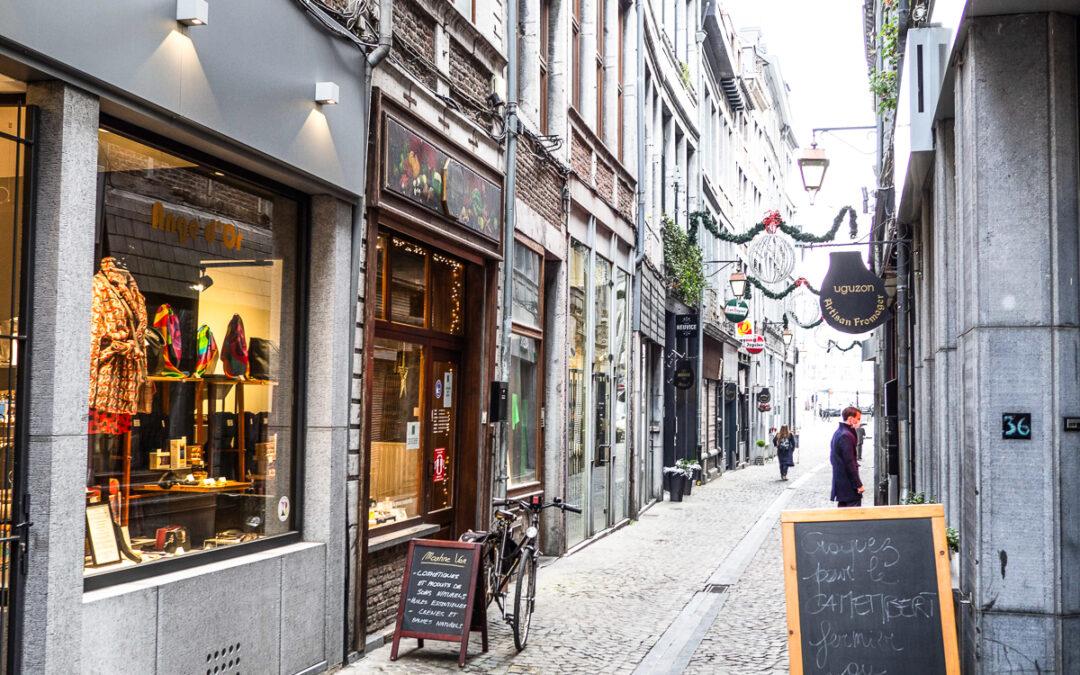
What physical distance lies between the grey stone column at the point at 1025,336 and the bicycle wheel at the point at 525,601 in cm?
347

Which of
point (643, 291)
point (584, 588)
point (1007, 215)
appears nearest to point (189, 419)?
point (1007, 215)

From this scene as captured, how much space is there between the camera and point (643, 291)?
18938mm

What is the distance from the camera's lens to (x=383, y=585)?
8.71m

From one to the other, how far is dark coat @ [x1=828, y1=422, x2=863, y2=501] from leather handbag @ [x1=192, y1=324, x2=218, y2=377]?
28.9 feet

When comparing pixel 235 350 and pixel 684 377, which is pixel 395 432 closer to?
pixel 235 350

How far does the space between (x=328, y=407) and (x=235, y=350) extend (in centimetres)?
85

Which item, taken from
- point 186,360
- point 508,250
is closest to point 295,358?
point 186,360

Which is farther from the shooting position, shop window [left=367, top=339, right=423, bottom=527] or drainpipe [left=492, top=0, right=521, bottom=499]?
drainpipe [left=492, top=0, right=521, bottom=499]

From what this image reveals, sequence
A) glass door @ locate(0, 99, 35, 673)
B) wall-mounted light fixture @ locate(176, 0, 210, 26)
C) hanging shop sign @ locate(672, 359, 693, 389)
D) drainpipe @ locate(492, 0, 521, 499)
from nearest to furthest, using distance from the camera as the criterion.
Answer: glass door @ locate(0, 99, 35, 673)
wall-mounted light fixture @ locate(176, 0, 210, 26)
drainpipe @ locate(492, 0, 521, 499)
hanging shop sign @ locate(672, 359, 693, 389)

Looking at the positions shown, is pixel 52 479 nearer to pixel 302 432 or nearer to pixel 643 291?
pixel 302 432

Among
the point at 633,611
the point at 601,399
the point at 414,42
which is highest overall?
the point at 414,42

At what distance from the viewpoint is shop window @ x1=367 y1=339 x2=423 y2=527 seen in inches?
358

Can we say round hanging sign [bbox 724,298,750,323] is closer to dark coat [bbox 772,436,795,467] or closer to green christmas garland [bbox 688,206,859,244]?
green christmas garland [bbox 688,206,859,244]

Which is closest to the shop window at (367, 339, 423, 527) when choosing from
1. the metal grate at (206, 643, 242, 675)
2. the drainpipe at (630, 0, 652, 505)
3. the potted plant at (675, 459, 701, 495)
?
the metal grate at (206, 643, 242, 675)
